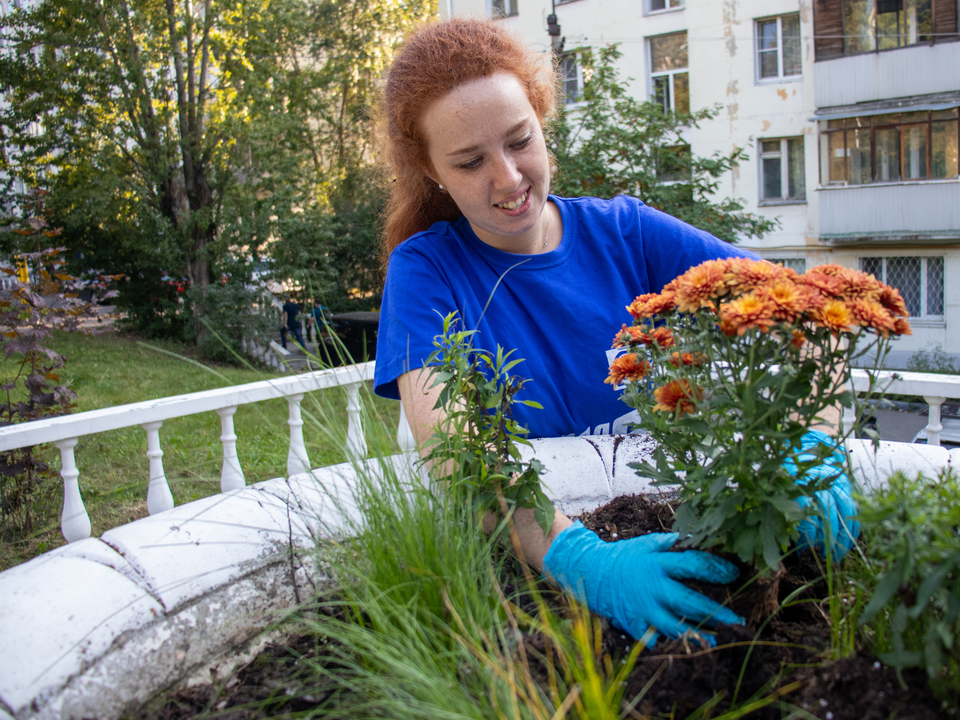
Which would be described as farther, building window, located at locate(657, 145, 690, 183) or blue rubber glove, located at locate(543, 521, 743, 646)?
building window, located at locate(657, 145, 690, 183)

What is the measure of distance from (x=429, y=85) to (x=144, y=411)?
140 centimetres

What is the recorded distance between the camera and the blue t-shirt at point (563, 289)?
1.79 metres

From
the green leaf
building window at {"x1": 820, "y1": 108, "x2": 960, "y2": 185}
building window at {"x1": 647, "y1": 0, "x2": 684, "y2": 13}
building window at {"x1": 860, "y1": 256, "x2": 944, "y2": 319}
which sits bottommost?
building window at {"x1": 860, "y1": 256, "x2": 944, "y2": 319}

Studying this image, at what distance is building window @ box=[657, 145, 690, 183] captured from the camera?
21.7ft

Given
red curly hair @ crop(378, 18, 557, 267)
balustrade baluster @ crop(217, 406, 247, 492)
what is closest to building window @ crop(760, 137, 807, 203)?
red curly hair @ crop(378, 18, 557, 267)

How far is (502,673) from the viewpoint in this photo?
848 millimetres

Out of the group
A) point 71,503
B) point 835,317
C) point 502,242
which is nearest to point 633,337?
point 835,317

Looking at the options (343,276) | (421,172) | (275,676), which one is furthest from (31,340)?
(343,276)

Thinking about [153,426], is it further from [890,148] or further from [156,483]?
[890,148]

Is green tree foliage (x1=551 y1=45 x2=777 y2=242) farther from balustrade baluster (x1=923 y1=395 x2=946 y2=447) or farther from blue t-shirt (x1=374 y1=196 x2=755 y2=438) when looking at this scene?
blue t-shirt (x1=374 y1=196 x2=755 y2=438)

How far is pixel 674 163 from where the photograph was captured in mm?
6621

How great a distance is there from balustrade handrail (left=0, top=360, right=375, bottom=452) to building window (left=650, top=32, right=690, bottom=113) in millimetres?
16157

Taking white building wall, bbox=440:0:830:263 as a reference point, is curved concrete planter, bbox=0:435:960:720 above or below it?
below

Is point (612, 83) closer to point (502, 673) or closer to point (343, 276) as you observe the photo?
point (502, 673)
